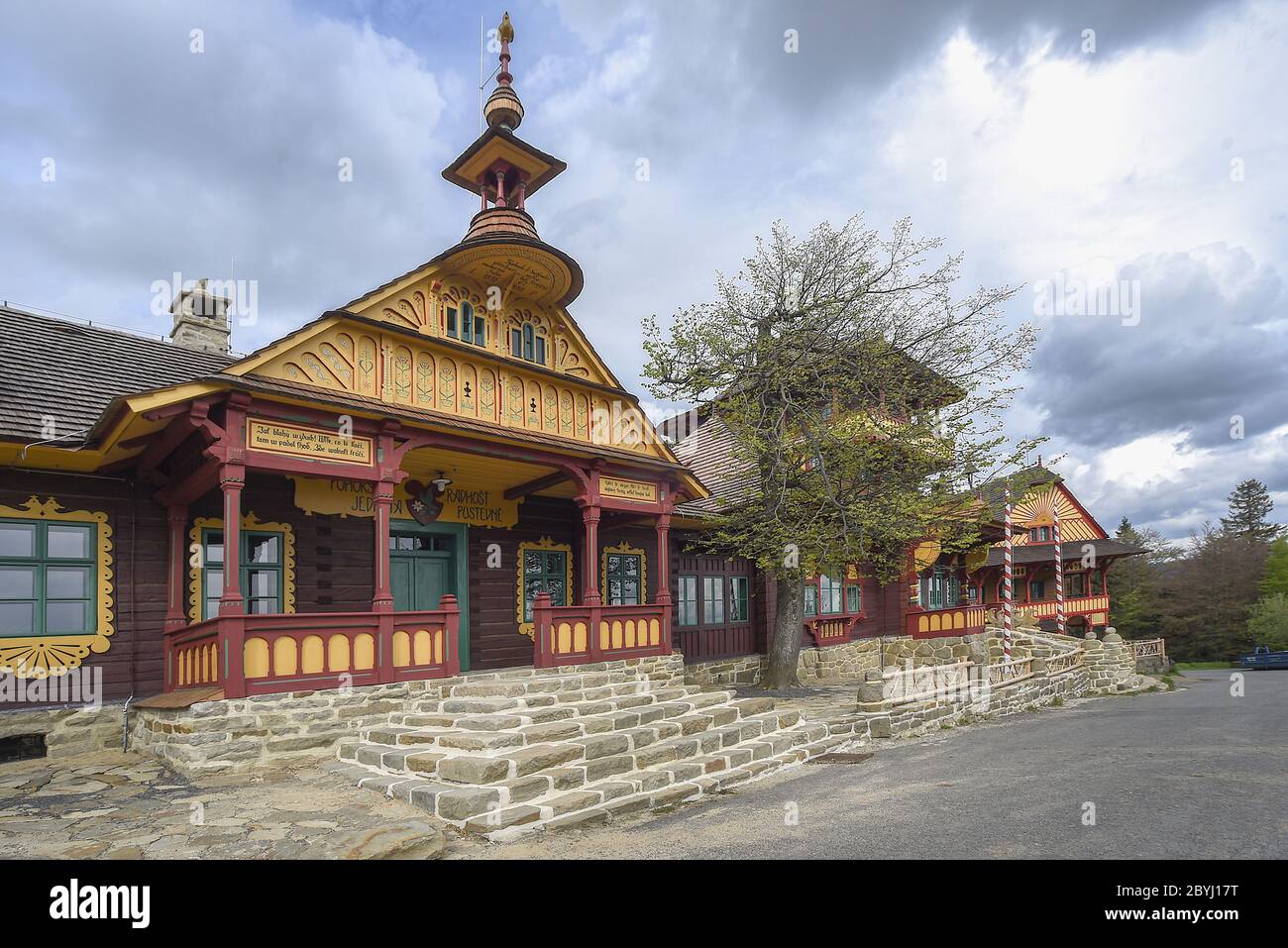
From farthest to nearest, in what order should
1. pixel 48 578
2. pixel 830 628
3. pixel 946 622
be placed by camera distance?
pixel 946 622
pixel 830 628
pixel 48 578

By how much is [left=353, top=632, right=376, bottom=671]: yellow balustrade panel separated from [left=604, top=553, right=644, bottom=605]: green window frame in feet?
21.6

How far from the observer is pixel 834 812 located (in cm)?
713

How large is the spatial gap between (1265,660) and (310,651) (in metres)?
42.4

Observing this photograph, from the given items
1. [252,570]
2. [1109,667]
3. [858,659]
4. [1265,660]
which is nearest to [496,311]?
[252,570]

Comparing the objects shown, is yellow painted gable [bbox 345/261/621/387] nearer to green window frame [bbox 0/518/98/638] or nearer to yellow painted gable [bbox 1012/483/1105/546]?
green window frame [bbox 0/518/98/638]

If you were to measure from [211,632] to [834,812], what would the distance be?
6.90 m

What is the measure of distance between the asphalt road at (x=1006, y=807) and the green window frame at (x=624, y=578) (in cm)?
673

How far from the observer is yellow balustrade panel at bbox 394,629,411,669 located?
10.0 meters

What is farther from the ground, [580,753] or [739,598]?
[739,598]

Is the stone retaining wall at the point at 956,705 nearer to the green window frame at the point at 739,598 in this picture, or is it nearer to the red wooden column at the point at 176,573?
the green window frame at the point at 739,598

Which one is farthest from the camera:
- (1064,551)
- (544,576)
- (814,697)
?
(1064,551)

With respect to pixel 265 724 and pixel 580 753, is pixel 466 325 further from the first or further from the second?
pixel 580 753

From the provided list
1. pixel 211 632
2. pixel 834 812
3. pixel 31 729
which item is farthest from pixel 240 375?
pixel 834 812

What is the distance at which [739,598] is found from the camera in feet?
62.4
